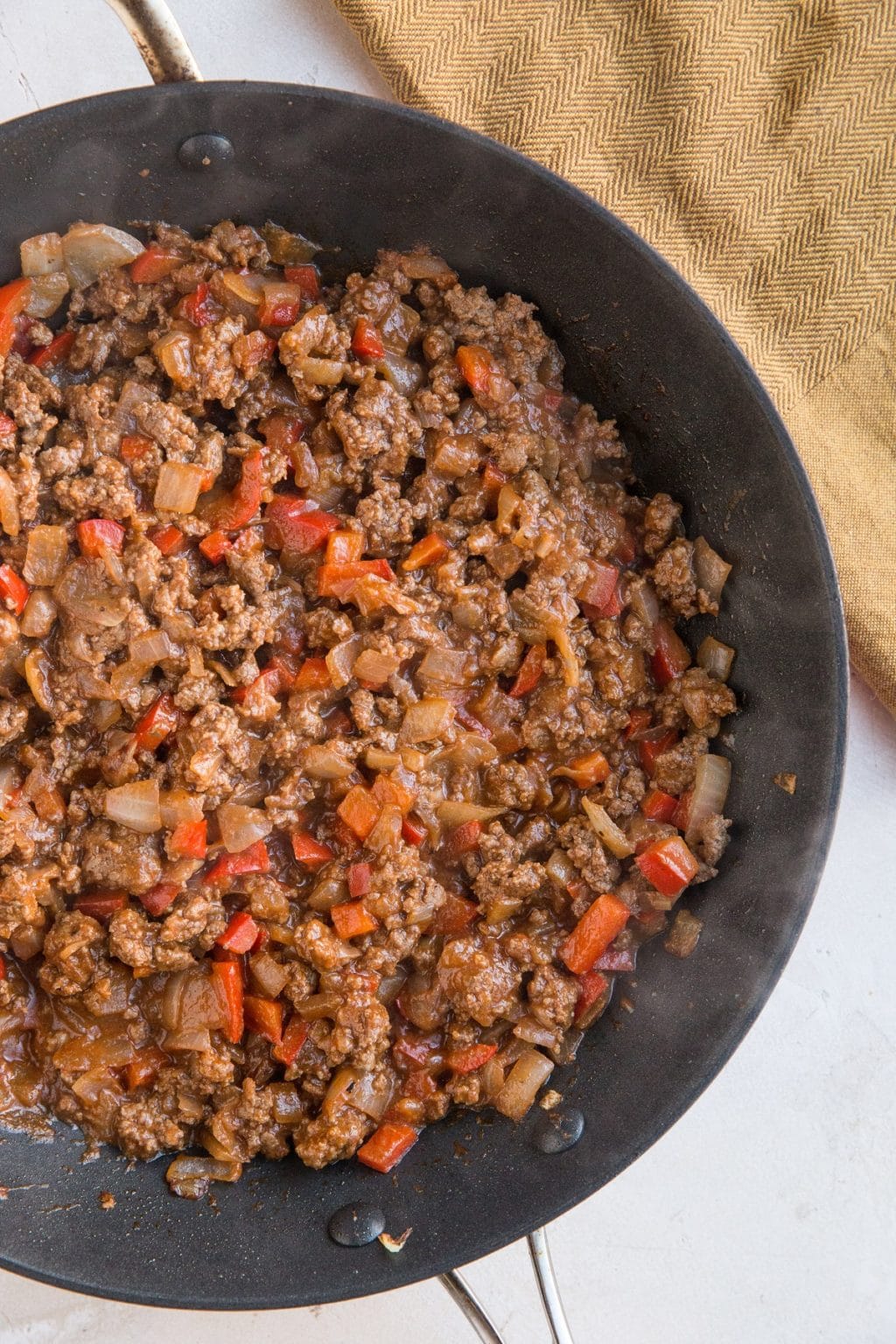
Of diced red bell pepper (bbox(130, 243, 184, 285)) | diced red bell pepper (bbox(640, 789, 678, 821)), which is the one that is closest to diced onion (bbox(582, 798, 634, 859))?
diced red bell pepper (bbox(640, 789, 678, 821))

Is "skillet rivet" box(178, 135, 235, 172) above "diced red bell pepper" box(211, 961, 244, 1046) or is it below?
above

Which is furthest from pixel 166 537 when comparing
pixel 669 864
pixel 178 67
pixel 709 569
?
→ pixel 669 864

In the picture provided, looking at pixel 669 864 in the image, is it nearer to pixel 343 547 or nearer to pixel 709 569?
pixel 709 569

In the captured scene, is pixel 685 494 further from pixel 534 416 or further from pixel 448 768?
pixel 448 768

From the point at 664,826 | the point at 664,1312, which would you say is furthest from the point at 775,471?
the point at 664,1312

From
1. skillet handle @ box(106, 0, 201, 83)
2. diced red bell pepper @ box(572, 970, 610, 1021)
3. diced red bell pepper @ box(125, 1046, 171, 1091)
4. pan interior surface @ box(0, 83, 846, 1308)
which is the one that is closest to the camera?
skillet handle @ box(106, 0, 201, 83)

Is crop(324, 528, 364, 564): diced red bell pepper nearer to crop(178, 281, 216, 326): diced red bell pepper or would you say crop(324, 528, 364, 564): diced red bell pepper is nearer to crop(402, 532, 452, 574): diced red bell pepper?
crop(402, 532, 452, 574): diced red bell pepper
